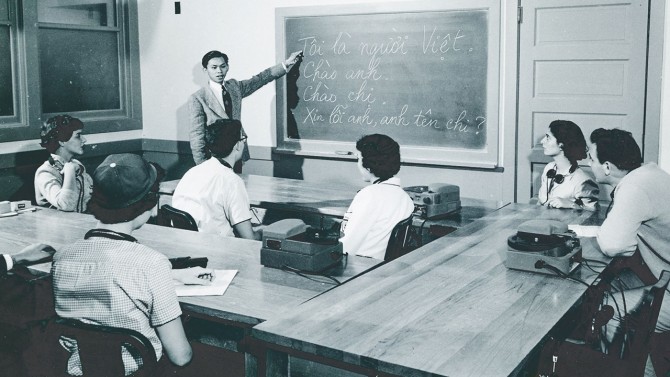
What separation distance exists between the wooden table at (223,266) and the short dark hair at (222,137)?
47 cm

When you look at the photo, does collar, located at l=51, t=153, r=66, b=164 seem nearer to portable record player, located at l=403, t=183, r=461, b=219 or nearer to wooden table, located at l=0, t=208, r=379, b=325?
wooden table, located at l=0, t=208, r=379, b=325

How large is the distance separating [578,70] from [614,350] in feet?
7.40

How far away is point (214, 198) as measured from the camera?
3.51 m

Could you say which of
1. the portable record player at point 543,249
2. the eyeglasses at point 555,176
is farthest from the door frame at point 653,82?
the portable record player at point 543,249

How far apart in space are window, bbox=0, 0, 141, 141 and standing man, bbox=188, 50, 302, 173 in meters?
1.10

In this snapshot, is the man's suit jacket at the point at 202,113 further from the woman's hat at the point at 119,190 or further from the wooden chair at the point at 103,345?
the wooden chair at the point at 103,345

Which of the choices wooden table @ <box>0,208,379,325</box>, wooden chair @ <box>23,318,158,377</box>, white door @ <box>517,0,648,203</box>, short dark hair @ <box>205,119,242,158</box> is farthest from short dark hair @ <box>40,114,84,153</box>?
white door @ <box>517,0,648,203</box>

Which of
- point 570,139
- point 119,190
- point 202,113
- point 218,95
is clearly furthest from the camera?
point 218,95

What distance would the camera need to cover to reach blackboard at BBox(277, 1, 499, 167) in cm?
486

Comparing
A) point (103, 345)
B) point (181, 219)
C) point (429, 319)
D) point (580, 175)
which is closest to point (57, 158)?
point (181, 219)

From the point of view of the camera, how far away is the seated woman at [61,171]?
159 inches

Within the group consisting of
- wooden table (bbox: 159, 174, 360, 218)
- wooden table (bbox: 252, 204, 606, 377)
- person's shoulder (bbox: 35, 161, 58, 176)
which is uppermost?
person's shoulder (bbox: 35, 161, 58, 176)

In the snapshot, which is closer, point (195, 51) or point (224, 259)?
point (224, 259)

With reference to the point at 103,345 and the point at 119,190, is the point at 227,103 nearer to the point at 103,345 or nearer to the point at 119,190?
the point at 119,190
